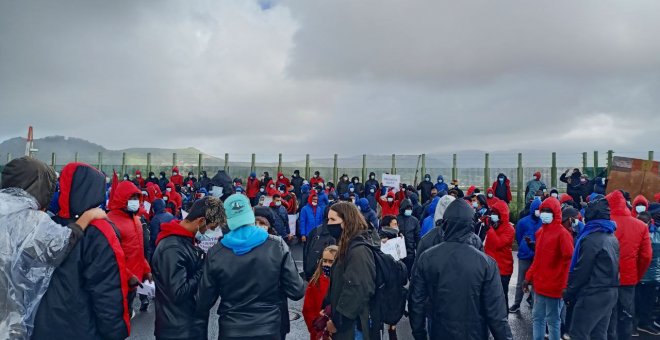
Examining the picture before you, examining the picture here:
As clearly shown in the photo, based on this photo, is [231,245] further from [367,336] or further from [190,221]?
[367,336]

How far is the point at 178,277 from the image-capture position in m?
3.64

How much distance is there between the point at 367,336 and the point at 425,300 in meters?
0.59

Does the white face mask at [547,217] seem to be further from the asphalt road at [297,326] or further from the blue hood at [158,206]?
the blue hood at [158,206]

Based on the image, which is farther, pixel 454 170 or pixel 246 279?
pixel 454 170

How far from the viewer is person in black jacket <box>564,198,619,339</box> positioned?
486 centimetres

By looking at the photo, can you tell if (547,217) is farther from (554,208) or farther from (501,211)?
(501,211)

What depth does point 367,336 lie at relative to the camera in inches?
157

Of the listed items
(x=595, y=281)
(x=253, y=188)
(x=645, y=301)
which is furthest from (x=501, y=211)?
(x=253, y=188)

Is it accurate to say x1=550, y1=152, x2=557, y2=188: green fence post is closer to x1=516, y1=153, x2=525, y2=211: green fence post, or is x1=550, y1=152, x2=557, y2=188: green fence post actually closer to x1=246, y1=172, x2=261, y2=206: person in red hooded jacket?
x1=516, y1=153, x2=525, y2=211: green fence post

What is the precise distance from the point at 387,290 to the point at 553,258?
2.70 meters

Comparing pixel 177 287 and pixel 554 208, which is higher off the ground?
pixel 554 208

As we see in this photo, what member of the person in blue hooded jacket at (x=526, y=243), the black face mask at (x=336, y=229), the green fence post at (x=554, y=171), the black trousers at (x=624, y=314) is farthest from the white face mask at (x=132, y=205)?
the green fence post at (x=554, y=171)

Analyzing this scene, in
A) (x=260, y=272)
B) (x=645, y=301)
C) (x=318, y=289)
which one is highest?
(x=260, y=272)

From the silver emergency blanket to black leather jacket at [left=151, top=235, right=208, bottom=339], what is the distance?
0.85 metres
